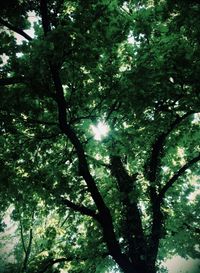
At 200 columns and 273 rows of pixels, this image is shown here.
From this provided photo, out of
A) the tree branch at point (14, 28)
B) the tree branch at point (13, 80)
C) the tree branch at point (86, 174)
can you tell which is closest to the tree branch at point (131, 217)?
the tree branch at point (86, 174)

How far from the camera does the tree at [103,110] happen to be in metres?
9.05

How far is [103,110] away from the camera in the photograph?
1208 cm

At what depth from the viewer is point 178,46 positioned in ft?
32.8

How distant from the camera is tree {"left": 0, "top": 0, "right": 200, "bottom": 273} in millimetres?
9047

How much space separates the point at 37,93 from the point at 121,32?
10.6 ft

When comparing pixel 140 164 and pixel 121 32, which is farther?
pixel 140 164

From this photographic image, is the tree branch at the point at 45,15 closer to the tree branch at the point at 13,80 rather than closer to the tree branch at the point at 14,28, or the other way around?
the tree branch at the point at 14,28

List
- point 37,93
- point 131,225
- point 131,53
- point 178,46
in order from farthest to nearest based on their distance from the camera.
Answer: point 131,225, point 131,53, point 178,46, point 37,93

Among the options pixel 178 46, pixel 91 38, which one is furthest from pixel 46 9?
pixel 178 46

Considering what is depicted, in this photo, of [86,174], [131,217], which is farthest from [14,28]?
[131,217]

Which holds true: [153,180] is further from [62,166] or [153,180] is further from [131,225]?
[62,166]

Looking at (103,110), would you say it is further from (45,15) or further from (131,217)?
(131,217)

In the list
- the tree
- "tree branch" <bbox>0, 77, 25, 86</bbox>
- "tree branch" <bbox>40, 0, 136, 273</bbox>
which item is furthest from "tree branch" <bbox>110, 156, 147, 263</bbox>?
"tree branch" <bbox>0, 77, 25, 86</bbox>

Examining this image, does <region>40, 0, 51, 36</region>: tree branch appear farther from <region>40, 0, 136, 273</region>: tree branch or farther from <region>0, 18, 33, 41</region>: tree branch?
<region>40, 0, 136, 273</region>: tree branch
